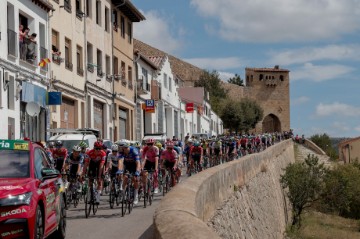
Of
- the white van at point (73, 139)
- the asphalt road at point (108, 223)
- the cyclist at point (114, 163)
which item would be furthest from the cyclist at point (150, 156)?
the white van at point (73, 139)

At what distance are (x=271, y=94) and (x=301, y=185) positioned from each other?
105312 mm

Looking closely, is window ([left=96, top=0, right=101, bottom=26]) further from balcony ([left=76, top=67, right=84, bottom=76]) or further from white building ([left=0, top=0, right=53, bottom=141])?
white building ([left=0, top=0, right=53, bottom=141])

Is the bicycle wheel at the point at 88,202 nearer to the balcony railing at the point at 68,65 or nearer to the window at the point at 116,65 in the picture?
the balcony railing at the point at 68,65

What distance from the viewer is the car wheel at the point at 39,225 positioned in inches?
369

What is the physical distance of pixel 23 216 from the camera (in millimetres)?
9047

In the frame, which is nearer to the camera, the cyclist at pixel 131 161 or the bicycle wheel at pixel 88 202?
the bicycle wheel at pixel 88 202

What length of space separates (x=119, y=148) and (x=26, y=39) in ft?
41.3

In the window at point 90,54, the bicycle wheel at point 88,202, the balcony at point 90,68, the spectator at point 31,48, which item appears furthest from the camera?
the window at point 90,54

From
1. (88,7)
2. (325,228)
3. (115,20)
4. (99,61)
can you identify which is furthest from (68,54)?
(325,228)

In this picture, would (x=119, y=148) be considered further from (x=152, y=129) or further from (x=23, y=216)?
(x=152, y=129)

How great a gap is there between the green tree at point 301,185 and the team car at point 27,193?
83.1 feet

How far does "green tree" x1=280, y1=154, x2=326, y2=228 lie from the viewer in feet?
122

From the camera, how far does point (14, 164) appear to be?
1023 centimetres

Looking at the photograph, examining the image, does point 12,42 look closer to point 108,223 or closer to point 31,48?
point 31,48
